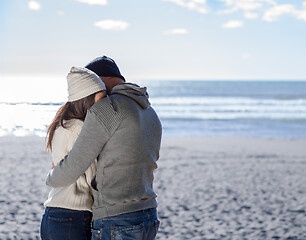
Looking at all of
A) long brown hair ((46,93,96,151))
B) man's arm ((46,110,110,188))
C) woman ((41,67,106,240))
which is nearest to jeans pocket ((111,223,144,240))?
woman ((41,67,106,240))

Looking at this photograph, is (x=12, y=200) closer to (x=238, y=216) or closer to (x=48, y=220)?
(x=238, y=216)

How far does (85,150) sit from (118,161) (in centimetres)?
14

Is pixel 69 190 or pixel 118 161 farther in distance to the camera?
pixel 69 190

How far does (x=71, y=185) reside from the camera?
6.01 ft

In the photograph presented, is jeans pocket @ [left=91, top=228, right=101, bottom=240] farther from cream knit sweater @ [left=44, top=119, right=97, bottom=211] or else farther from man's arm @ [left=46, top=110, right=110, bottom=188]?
man's arm @ [left=46, top=110, right=110, bottom=188]

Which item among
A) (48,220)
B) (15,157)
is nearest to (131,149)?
(48,220)

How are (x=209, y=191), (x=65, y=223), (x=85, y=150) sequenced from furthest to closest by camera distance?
(x=209, y=191)
(x=65, y=223)
(x=85, y=150)

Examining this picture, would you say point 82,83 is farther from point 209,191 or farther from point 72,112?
point 209,191

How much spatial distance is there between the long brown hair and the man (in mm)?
109

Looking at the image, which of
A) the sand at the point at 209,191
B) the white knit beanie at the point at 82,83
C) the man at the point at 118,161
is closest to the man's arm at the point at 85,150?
the man at the point at 118,161

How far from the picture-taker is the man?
1.70 meters

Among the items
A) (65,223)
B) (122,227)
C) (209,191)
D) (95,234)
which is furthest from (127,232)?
(209,191)

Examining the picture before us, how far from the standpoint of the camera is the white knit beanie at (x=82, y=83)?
1.74 m

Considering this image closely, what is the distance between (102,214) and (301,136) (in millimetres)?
13082
